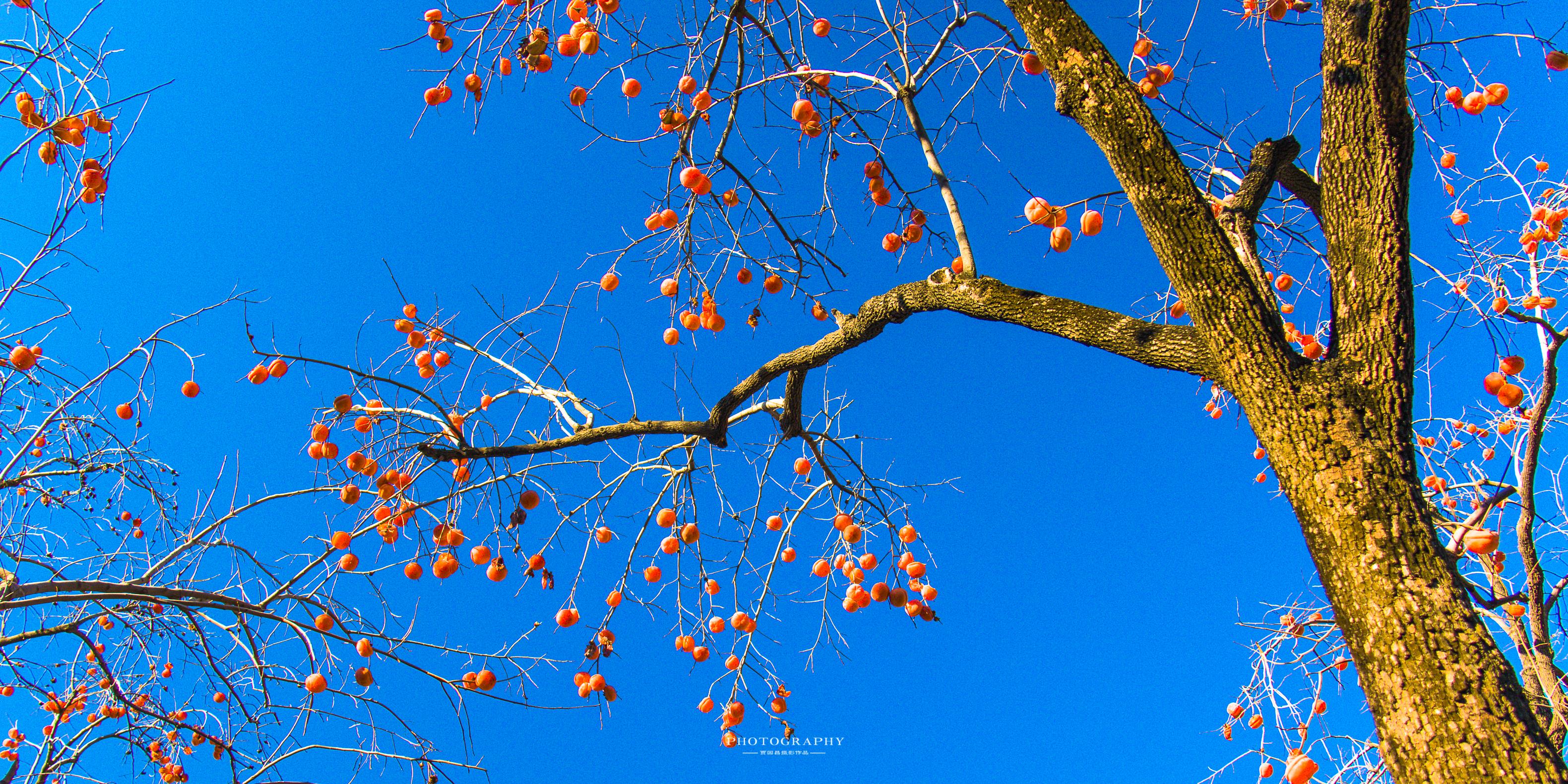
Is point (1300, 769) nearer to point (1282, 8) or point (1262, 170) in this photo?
point (1262, 170)

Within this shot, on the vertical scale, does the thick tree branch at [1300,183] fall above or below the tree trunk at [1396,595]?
above

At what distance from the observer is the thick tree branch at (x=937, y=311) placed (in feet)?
6.36

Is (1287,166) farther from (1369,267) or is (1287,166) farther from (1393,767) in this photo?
(1393,767)

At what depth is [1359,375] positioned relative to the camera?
5.38 feet

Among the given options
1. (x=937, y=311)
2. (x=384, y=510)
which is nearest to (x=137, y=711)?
(x=384, y=510)

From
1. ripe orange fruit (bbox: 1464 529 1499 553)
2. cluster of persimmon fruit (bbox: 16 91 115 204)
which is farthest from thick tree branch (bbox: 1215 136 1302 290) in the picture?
cluster of persimmon fruit (bbox: 16 91 115 204)

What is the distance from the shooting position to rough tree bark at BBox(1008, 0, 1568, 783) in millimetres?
1331

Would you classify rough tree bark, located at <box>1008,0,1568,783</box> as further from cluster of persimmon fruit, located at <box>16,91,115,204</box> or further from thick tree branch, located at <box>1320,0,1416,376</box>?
cluster of persimmon fruit, located at <box>16,91,115,204</box>

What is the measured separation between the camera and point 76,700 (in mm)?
2934

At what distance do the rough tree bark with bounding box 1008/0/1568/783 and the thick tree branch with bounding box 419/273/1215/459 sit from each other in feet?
0.39

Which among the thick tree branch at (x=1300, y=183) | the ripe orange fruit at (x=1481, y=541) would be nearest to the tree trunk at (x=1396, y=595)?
the ripe orange fruit at (x=1481, y=541)

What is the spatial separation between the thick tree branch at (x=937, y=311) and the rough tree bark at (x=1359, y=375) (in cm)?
12

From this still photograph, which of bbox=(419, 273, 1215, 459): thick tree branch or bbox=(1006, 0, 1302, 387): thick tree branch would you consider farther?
bbox=(419, 273, 1215, 459): thick tree branch

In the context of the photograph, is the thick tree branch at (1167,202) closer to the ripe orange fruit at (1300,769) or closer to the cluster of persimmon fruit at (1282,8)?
the cluster of persimmon fruit at (1282,8)
